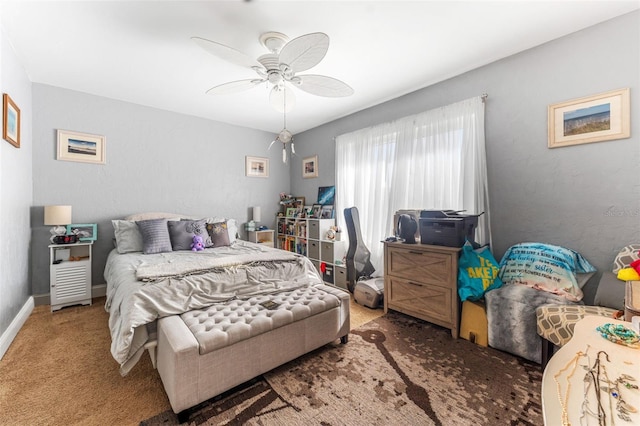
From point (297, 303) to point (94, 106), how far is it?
3.59 m

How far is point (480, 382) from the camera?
173cm

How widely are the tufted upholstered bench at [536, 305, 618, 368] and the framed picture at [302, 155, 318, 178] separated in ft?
11.5

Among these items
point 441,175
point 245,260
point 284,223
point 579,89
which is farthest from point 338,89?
point 284,223

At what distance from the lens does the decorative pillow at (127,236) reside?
3113 millimetres

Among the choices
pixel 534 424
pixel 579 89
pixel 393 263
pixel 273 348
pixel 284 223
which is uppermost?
pixel 579 89

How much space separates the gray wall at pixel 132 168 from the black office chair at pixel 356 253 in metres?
2.06

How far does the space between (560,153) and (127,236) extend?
448 cm

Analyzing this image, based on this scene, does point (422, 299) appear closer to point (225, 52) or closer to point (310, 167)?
point (225, 52)

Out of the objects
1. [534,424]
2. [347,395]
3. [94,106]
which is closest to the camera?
[534,424]

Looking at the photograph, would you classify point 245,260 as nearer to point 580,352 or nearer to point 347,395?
point 347,395

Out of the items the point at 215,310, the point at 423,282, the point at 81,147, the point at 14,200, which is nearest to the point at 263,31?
the point at 215,310

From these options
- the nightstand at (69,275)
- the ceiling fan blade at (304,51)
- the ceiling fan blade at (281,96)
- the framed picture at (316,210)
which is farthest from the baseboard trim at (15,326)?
the framed picture at (316,210)

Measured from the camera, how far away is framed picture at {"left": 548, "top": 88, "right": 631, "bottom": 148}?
1943 mm

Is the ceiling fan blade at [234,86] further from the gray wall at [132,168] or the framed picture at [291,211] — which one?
the framed picture at [291,211]
